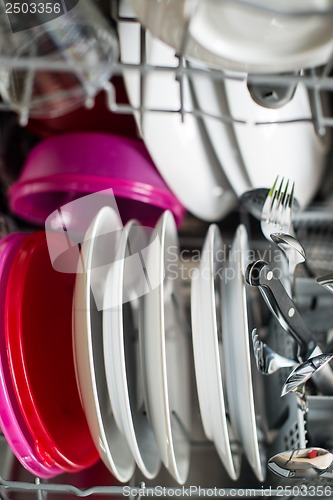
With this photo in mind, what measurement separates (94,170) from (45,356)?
8.8 inches

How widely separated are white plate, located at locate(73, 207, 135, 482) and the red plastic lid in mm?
34

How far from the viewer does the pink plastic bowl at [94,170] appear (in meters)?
0.67

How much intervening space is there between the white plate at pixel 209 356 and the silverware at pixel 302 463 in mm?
48

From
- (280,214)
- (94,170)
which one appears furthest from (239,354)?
(94,170)

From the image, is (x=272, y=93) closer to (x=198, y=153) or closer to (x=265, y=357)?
(x=198, y=153)

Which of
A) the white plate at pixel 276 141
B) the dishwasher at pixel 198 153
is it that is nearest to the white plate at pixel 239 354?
the dishwasher at pixel 198 153

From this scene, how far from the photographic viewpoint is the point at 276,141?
71cm

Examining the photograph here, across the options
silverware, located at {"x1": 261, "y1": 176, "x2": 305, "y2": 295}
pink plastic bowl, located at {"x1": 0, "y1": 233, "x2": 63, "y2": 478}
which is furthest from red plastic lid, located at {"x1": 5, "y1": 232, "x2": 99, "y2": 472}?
silverware, located at {"x1": 261, "y1": 176, "x2": 305, "y2": 295}

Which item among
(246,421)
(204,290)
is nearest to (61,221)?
(204,290)

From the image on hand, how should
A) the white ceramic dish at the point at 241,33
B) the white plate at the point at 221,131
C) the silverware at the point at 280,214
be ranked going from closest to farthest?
1. the white ceramic dish at the point at 241,33
2. the silverware at the point at 280,214
3. the white plate at the point at 221,131

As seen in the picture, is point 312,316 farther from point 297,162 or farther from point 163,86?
point 163,86

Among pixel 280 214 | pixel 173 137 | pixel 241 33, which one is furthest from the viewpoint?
pixel 173 137

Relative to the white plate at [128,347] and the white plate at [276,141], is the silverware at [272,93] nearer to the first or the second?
the white plate at [276,141]

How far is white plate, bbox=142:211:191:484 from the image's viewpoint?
1.79 ft
